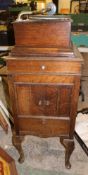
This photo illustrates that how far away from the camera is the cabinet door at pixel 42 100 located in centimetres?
123

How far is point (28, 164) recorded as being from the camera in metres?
1.61

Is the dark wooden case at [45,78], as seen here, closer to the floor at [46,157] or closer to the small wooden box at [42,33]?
the small wooden box at [42,33]

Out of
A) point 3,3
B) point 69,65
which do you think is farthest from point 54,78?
point 3,3

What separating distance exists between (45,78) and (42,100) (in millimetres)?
172

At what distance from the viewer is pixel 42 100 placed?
4.20 ft

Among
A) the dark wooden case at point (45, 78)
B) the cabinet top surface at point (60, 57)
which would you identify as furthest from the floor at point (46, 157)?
the cabinet top surface at point (60, 57)

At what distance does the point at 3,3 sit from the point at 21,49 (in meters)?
Result: 2.71

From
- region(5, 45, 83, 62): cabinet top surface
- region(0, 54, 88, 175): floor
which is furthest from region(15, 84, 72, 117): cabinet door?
region(0, 54, 88, 175): floor

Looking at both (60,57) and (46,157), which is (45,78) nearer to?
(60,57)

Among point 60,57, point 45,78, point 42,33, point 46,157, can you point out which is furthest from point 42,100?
point 46,157

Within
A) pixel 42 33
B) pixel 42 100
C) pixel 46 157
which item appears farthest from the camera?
pixel 46 157

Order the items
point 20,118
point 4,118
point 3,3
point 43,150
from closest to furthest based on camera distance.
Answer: point 20,118
point 43,150
point 4,118
point 3,3

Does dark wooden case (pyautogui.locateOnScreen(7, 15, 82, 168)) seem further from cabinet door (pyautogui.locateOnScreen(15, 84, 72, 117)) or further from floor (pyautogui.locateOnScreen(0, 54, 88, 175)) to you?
floor (pyautogui.locateOnScreen(0, 54, 88, 175))

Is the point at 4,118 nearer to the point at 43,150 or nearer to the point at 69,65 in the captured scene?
the point at 43,150
